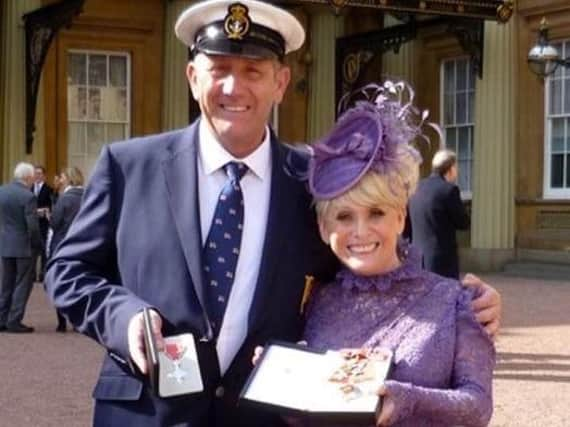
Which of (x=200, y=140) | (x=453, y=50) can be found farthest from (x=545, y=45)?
(x=200, y=140)

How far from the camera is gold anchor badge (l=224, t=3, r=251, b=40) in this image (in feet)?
8.50

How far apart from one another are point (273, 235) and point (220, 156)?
219 mm

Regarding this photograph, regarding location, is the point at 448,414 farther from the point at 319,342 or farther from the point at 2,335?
the point at 2,335

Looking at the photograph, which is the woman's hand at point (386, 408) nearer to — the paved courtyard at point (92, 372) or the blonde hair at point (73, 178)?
the paved courtyard at point (92, 372)

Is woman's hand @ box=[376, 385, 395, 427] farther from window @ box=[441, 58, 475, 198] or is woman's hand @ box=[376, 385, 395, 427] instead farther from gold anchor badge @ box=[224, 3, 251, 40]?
window @ box=[441, 58, 475, 198]

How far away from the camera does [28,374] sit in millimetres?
8070

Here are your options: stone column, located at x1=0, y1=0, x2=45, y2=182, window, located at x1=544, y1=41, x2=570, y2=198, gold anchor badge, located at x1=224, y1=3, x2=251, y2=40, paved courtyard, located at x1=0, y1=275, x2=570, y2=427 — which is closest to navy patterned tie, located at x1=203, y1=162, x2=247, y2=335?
gold anchor badge, located at x1=224, y1=3, x2=251, y2=40

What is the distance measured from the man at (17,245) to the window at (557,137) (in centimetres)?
911

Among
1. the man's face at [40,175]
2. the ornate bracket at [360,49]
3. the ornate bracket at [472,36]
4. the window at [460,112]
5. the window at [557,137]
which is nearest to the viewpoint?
the man's face at [40,175]

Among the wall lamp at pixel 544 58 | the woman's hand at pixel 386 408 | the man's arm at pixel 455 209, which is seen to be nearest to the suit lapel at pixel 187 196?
the woman's hand at pixel 386 408

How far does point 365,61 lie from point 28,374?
36.6 feet

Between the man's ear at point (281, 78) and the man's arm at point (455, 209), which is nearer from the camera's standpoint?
the man's ear at point (281, 78)

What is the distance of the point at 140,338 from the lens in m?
2.38

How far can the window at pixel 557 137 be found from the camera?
17109mm
